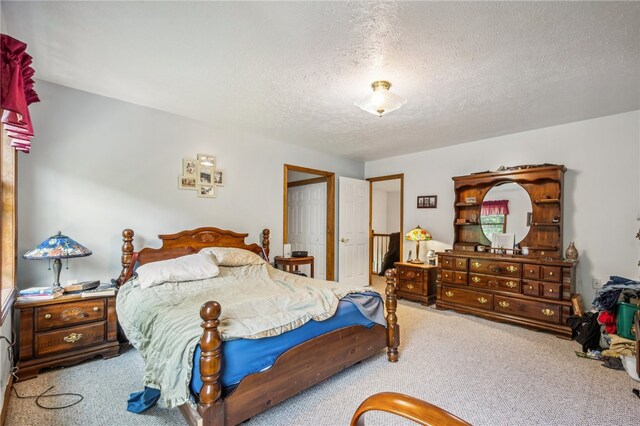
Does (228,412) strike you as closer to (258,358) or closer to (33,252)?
(258,358)

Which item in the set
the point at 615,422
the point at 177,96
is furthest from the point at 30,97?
the point at 615,422

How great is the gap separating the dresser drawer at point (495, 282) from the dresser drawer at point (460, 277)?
0.07 metres

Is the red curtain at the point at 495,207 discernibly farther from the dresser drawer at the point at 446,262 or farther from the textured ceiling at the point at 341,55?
the textured ceiling at the point at 341,55

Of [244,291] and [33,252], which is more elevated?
[33,252]

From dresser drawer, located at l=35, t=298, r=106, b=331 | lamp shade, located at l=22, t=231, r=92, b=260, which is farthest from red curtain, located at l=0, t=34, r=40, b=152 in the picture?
dresser drawer, located at l=35, t=298, r=106, b=331

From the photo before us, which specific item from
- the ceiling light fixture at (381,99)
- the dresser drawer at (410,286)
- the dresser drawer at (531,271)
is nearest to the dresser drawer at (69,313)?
the ceiling light fixture at (381,99)

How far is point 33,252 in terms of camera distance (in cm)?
240

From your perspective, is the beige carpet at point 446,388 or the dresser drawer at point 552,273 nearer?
the beige carpet at point 446,388

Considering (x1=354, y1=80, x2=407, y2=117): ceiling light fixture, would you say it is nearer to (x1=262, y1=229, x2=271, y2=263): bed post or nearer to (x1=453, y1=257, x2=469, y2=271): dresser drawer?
(x1=262, y1=229, x2=271, y2=263): bed post

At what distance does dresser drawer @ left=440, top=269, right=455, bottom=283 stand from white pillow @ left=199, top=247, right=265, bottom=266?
254 centimetres

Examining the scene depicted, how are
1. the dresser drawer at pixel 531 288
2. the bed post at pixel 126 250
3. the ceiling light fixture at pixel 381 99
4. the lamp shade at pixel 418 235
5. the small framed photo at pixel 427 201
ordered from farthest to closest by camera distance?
the small framed photo at pixel 427 201, the lamp shade at pixel 418 235, the dresser drawer at pixel 531 288, the bed post at pixel 126 250, the ceiling light fixture at pixel 381 99

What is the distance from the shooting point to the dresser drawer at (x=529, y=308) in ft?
10.9

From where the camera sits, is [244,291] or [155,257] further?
[155,257]

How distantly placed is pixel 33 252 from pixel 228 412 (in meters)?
2.11
